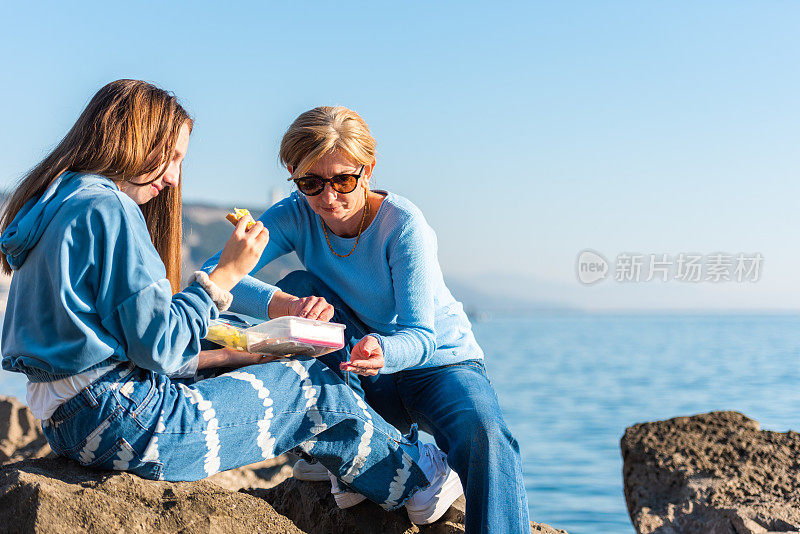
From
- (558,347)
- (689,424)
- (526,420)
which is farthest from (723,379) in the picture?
(689,424)

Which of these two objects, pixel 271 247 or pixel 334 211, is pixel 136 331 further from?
pixel 271 247

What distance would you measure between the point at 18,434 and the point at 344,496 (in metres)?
2.89

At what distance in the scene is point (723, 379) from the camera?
2645cm

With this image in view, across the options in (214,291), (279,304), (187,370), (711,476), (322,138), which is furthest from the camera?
(711,476)

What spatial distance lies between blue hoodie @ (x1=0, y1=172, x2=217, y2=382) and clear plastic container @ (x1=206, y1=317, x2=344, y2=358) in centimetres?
45

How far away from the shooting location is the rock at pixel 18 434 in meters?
5.03

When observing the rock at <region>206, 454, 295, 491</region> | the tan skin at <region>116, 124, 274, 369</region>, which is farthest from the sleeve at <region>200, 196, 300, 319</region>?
the rock at <region>206, 454, 295, 491</region>

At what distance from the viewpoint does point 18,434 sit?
529 cm

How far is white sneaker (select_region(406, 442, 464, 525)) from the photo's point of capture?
3318 millimetres

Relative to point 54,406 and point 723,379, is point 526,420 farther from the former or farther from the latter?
point 54,406

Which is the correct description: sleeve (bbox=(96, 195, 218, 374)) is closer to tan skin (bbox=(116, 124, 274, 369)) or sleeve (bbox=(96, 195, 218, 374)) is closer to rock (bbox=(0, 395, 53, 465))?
tan skin (bbox=(116, 124, 274, 369))

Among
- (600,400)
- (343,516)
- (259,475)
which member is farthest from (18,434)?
(600,400)

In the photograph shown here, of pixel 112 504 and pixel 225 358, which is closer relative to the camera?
pixel 112 504

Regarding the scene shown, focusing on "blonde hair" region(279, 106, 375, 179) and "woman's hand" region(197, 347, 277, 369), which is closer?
"woman's hand" region(197, 347, 277, 369)
